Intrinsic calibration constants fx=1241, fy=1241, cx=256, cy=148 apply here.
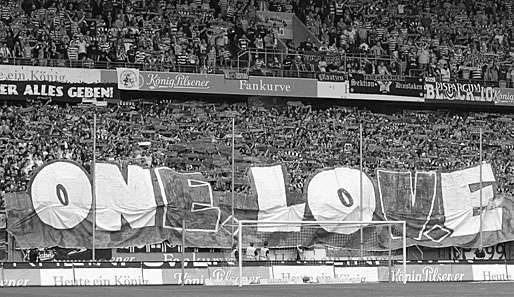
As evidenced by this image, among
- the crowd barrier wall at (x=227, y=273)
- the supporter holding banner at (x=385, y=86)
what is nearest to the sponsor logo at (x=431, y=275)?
the crowd barrier wall at (x=227, y=273)

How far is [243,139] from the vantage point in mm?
49781

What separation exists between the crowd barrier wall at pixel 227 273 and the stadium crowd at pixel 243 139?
4.26 meters

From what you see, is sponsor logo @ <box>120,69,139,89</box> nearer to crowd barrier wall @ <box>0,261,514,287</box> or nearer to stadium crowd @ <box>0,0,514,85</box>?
stadium crowd @ <box>0,0,514,85</box>

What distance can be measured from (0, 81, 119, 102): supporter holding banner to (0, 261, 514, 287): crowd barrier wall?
13.5m

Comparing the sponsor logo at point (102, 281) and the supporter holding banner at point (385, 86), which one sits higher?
the supporter holding banner at point (385, 86)

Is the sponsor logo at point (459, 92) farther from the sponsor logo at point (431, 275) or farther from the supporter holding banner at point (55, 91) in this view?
the sponsor logo at point (431, 275)

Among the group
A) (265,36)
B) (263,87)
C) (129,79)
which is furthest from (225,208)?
(265,36)

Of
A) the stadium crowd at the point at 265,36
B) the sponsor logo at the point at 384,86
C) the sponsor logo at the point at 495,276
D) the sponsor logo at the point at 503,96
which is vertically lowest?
the sponsor logo at the point at 495,276

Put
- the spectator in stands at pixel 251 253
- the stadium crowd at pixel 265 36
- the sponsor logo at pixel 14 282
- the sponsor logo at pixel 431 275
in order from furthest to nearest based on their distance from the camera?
the stadium crowd at pixel 265 36 < the spectator in stands at pixel 251 253 < the sponsor logo at pixel 431 275 < the sponsor logo at pixel 14 282

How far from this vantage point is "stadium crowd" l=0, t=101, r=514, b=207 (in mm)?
44844

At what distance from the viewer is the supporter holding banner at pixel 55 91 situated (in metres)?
48.3

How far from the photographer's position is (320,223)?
4022cm

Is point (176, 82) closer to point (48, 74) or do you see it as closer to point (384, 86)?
point (48, 74)

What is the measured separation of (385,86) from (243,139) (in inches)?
353
